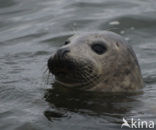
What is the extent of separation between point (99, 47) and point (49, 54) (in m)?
2.68

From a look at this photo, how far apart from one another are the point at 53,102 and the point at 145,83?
165 cm

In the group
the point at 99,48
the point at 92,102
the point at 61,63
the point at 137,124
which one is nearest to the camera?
the point at 137,124

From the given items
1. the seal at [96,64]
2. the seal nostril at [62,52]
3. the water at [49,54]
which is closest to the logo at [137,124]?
the water at [49,54]

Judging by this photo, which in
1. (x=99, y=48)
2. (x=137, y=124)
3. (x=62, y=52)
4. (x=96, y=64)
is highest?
(x=62, y=52)

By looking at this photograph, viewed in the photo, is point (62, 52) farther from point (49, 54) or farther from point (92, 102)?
point (49, 54)

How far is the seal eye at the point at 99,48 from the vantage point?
5950 millimetres

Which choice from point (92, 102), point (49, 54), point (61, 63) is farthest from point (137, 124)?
point (49, 54)

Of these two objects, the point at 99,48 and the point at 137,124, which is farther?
the point at 99,48

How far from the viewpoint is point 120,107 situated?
18.1 feet

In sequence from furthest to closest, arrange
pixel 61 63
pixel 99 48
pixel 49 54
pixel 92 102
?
1. pixel 49 54
2. pixel 99 48
3. pixel 92 102
4. pixel 61 63

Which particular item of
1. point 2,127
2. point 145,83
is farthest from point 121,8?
point 2,127

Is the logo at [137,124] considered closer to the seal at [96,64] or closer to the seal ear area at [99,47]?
the seal at [96,64]

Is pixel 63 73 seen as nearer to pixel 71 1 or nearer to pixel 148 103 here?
pixel 148 103

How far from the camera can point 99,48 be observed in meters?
5.98
